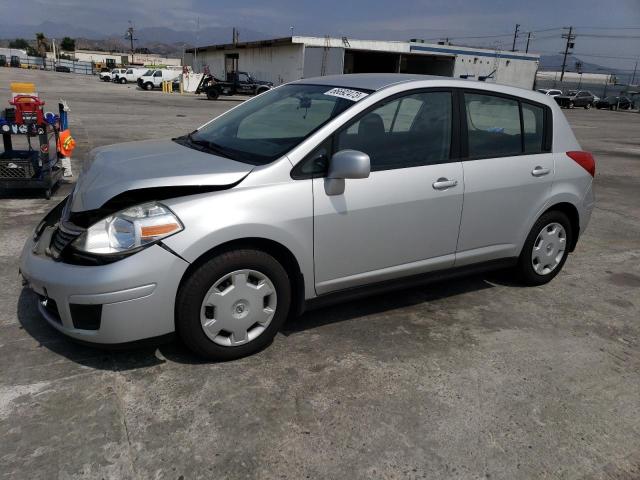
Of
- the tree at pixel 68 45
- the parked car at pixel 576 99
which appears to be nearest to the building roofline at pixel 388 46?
the parked car at pixel 576 99

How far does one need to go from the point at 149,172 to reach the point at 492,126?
2614mm

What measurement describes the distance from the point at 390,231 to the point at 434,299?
3.44 feet

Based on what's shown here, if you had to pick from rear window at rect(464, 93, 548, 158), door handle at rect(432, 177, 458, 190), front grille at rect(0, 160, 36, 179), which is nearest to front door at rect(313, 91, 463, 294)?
door handle at rect(432, 177, 458, 190)

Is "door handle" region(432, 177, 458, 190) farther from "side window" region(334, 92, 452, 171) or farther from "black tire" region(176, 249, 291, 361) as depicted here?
"black tire" region(176, 249, 291, 361)

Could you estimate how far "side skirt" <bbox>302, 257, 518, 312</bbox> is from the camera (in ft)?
11.3

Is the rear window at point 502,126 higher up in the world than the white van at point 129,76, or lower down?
lower down

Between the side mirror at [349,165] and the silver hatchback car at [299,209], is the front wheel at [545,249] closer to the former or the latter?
the silver hatchback car at [299,209]

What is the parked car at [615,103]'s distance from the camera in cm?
5003

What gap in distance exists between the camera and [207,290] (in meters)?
2.93

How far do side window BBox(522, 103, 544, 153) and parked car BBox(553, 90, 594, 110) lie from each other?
47419 millimetres

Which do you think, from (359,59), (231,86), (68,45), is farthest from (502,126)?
(68,45)

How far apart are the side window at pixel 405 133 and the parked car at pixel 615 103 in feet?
177

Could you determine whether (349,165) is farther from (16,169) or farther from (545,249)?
(16,169)

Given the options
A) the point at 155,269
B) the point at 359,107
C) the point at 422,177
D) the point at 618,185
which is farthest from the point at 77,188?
the point at 618,185
